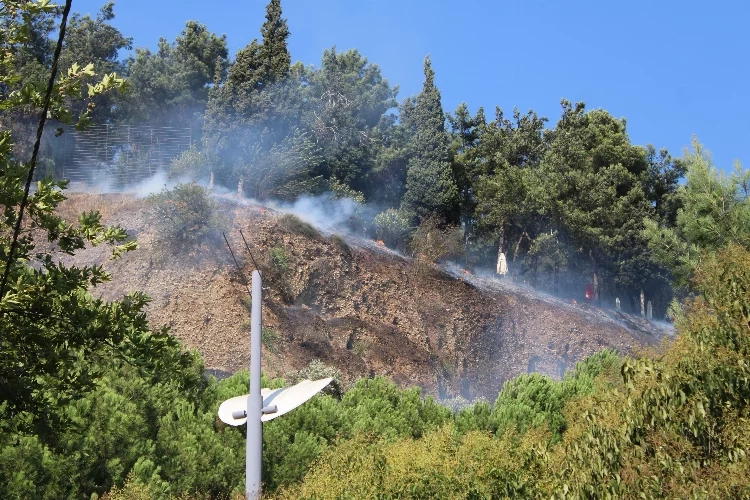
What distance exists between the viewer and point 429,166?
130 feet

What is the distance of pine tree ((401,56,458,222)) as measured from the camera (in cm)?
3916

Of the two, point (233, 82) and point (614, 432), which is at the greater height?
point (233, 82)

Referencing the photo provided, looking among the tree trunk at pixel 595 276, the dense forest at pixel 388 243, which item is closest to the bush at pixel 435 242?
the dense forest at pixel 388 243

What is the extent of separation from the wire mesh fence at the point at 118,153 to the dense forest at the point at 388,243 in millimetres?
944

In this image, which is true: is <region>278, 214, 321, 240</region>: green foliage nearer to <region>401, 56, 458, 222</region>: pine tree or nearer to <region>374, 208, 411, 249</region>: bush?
<region>374, 208, 411, 249</region>: bush

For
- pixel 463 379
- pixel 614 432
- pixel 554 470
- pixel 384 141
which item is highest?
pixel 384 141

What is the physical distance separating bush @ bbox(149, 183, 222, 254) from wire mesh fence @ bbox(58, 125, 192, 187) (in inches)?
267

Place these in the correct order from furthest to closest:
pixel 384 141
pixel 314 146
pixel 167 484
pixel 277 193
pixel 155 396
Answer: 1. pixel 384 141
2. pixel 314 146
3. pixel 277 193
4. pixel 155 396
5. pixel 167 484

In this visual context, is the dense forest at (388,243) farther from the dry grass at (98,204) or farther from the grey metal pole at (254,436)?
the dry grass at (98,204)

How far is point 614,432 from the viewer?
983cm

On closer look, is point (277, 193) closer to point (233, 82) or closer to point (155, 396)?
point (233, 82)

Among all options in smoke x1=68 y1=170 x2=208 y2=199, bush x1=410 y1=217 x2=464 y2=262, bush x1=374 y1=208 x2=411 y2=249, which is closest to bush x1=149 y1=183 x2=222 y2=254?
smoke x1=68 y1=170 x2=208 y2=199

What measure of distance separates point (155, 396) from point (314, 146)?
2133 cm

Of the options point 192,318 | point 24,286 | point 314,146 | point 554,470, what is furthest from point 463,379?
point 24,286
